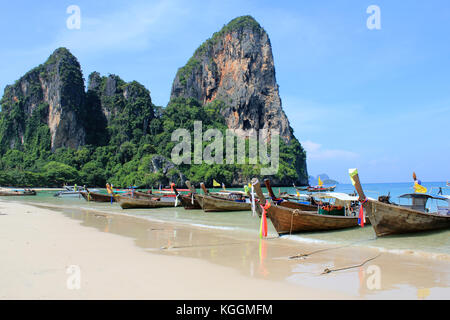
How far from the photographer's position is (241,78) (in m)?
90.1

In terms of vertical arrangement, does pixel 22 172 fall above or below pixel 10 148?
below

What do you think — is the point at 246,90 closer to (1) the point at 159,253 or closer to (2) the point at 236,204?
(2) the point at 236,204

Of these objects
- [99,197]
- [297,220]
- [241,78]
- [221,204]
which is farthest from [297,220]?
[241,78]

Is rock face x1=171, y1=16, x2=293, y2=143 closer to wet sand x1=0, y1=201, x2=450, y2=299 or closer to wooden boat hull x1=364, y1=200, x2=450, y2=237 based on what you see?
wooden boat hull x1=364, y1=200, x2=450, y2=237

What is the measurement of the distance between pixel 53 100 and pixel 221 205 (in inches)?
2796

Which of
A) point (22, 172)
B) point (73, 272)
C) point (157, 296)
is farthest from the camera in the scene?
point (22, 172)

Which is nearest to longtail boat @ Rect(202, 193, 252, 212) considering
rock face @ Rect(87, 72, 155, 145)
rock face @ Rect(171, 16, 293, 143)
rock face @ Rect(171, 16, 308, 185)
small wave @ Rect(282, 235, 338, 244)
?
small wave @ Rect(282, 235, 338, 244)

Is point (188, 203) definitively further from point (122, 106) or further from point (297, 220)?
point (122, 106)

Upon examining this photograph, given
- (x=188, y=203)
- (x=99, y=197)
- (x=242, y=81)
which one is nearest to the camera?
(x=188, y=203)

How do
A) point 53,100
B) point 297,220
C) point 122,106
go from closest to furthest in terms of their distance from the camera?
1. point 297,220
2. point 53,100
3. point 122,106

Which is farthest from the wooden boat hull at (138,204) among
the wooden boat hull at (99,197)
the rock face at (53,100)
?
the rock face at (53,100)

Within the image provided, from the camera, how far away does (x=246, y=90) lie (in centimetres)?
8831
